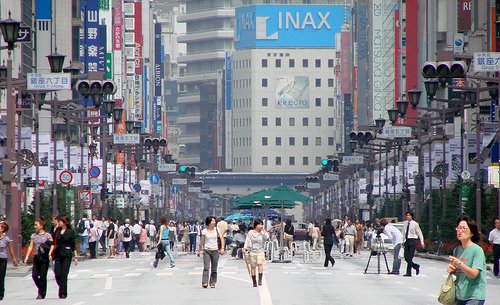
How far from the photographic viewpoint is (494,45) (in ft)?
227

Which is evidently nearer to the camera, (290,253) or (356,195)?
(290,253)

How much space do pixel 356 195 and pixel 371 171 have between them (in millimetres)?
18877

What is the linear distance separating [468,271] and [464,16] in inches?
2926

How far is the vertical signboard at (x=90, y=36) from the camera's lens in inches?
4569

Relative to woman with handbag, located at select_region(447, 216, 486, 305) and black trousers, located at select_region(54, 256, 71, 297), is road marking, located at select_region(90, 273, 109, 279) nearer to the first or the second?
black trousers, located at select_region(54, 256, 71, 297)

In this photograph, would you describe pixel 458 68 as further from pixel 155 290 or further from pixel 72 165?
pixel 72 165

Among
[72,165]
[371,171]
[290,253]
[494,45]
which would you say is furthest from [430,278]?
[371,171]

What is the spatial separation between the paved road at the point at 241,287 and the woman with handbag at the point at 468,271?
34.8 feet

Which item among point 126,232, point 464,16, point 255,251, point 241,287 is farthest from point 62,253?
point 464,16

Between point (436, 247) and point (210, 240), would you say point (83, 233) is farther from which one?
point (210, 240)

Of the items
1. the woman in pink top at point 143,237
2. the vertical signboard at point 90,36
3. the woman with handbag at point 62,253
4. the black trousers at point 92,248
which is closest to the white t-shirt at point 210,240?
the woman with handbag at point 62,253

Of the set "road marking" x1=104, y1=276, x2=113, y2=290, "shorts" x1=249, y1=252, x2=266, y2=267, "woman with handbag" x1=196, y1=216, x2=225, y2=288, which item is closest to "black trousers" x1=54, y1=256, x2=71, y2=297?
"road marking" x1=104, y1=276, x2=113, y2=290

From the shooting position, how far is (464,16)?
89.6 m

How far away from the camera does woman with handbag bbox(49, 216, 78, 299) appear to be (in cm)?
2998
